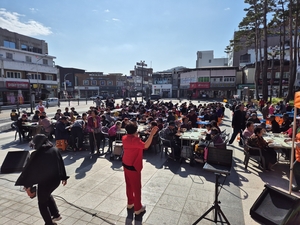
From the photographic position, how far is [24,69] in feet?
129

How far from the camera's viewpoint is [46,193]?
312 cm

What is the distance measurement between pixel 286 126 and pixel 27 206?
390 inches

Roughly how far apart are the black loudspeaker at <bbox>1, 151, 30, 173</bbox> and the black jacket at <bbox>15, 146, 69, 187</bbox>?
1419mm

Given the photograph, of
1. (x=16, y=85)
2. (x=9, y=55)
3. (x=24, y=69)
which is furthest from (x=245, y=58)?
(x=9, y=55)

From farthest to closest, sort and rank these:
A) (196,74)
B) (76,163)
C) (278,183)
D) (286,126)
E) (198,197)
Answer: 1. (196,74)
2. (286,126)
3. (76,163)
4. (278,183)
5. (198,197)

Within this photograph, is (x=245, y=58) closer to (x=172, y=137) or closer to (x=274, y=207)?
(x=172, y=137)

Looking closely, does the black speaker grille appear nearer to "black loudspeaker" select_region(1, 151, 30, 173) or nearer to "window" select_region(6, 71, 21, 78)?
"black loudspeaker" select_region(1, 151, 30, 173)

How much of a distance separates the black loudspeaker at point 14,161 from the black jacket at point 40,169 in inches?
55.9

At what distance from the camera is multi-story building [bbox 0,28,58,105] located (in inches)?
1405

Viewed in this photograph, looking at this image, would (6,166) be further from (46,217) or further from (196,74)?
(196,74)

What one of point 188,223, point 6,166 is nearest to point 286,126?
point 188,223

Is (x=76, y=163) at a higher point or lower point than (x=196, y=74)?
lower

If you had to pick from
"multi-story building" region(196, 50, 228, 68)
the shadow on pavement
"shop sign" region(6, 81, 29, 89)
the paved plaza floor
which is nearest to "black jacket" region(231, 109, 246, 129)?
the paved plaza floor

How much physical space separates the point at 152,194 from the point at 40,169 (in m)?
2.60
